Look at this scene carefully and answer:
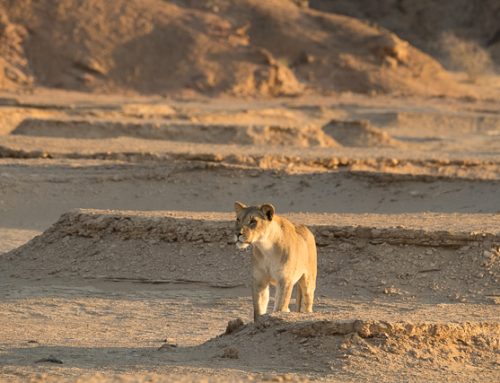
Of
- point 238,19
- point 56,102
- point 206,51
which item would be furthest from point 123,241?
point 238,19

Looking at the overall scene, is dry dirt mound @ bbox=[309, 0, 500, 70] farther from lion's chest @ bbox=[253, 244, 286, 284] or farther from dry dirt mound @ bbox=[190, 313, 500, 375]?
dry dirt mound @ bbox=[190, 313, 500, 375]

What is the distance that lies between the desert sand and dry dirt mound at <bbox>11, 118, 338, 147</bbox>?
5cm

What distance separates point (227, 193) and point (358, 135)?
449 inches

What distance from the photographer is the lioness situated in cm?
946

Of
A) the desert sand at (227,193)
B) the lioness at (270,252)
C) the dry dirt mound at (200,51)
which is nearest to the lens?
the desert sand at (227,193)

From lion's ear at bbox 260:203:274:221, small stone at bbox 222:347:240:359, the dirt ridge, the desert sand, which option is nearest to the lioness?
lion's ear at bbox 260:203:274:221

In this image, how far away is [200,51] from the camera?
3966cm

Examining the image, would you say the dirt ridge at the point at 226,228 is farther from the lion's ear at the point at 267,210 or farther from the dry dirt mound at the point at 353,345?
the lion's ear at the point at 267,210

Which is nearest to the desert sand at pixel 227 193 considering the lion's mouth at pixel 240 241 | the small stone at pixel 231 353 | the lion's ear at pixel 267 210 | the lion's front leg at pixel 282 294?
the small stone at pixel 231 353

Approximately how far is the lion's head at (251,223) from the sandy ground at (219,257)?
2.01ft

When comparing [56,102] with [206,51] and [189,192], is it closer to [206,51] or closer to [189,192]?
[206,51]

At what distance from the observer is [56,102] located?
33.8 metres

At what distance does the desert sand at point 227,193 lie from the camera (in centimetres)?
924

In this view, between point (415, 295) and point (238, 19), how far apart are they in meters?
30.3
